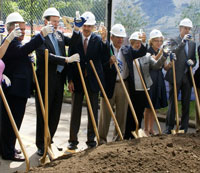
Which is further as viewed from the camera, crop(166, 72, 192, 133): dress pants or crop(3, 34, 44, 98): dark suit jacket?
crop(166, 72, 192, 133): dress pants

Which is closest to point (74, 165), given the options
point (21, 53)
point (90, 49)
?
point (21, 53)

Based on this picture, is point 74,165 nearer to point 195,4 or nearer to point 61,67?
point 61,67

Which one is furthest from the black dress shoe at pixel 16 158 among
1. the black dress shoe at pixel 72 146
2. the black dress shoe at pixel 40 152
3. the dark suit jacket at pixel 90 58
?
the dark suit jacket at pixel 90 58

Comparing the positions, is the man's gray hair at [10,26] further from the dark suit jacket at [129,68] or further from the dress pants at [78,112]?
the dark suit jacket at [129,68]

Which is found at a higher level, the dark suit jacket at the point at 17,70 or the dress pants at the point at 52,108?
the dark suit jacket at the point at 17,70

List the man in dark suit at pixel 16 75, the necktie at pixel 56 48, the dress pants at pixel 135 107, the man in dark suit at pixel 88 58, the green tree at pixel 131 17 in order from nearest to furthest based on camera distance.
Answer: the man in dark suit at pixel 16 75, the necktie at pixel 56 48, the man in dark suit at pixel 88 58, the dress pants at pixel 135 107, the green tree at pixel 131 17

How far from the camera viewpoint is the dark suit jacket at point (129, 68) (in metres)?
5.16

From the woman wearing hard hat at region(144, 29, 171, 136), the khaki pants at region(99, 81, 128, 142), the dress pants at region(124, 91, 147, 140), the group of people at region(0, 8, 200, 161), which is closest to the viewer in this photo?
the group of people at region(0, 8, 200, 161)

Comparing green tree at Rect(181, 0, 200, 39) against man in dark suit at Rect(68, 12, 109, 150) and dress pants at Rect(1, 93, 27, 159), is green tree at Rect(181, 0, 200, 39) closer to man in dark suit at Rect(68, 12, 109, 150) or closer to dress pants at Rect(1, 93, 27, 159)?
man in dark suit at Rect(68, 12, 109, 150)

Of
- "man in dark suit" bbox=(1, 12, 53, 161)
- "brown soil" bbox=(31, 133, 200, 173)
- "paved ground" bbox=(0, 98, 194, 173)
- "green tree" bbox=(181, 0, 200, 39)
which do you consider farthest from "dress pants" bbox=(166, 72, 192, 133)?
"green tree" bbox=(181, 0, 200, 39)

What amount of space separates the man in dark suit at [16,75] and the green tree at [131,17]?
15.3ft

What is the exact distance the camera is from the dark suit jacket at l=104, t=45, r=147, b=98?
5.16 meters

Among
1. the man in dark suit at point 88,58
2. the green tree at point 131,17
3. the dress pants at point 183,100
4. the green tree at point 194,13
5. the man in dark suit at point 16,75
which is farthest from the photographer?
the green tree at point 131,17

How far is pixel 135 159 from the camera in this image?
→ 3.56 m
